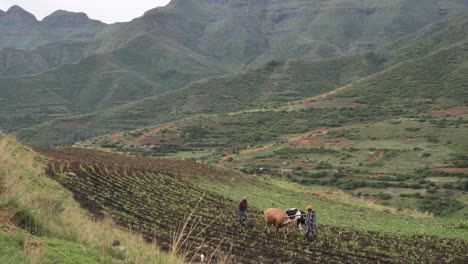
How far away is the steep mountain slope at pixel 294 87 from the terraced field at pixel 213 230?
81.8m

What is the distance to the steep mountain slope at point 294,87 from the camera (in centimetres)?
10212

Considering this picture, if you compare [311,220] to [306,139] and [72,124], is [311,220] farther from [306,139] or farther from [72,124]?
[72,124]

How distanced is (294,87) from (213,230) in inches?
4732

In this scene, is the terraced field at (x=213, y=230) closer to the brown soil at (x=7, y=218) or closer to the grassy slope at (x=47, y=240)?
the grassy slope at (x=47, y=240)

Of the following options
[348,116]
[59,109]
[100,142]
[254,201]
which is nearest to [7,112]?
[59,109]

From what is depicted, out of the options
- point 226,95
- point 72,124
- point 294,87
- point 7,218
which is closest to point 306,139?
point 294,87

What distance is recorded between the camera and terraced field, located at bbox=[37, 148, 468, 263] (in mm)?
13625

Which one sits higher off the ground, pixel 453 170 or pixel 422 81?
pixel 422 81

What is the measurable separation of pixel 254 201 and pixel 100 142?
61148 millimetres

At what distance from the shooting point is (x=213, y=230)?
53.6 feet

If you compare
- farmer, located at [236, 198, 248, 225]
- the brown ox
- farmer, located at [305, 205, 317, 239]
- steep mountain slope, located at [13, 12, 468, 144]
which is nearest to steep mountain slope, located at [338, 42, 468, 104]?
steep mountain slope, located at [13, 12, 468, 144]

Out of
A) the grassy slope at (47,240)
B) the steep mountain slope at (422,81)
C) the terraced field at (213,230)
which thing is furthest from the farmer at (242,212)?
the steep mountain slope at (422,81)

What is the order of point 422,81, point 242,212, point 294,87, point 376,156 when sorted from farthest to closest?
point 294,87, point 422,81, point 376,156, point 242,212

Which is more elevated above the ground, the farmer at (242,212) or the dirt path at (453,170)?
the farmer at (242,212)
